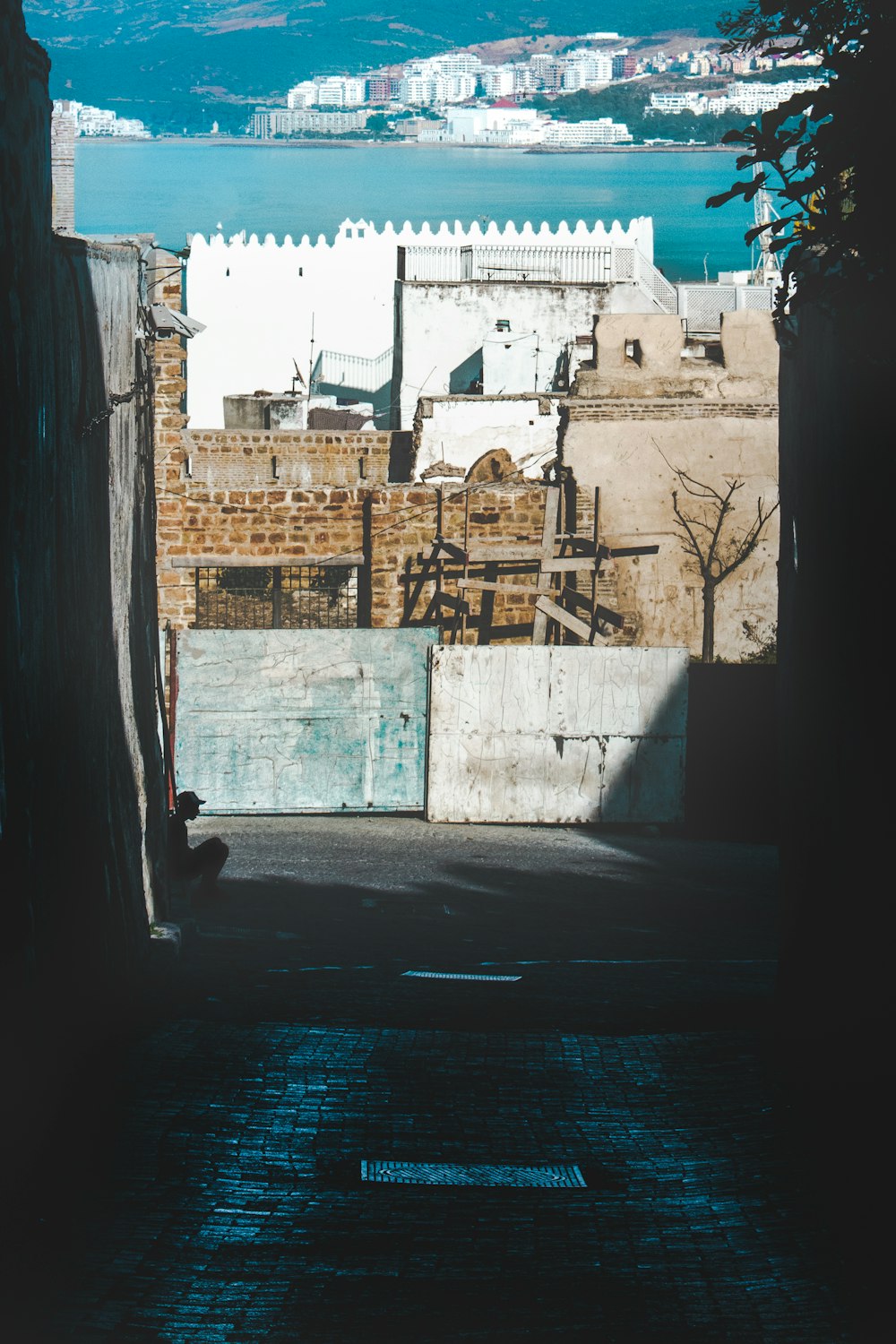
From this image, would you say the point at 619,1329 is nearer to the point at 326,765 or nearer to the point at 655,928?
the point at 655,928

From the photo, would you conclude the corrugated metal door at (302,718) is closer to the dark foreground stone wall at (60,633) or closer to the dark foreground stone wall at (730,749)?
the dark foreground stone wall at (730,749)

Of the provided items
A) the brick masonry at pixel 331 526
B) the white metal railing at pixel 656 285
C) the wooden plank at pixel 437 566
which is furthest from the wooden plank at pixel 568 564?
the white metal railing at pixel 656 285

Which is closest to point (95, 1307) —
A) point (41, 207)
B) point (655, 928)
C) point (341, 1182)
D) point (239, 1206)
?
point (239, 1206)

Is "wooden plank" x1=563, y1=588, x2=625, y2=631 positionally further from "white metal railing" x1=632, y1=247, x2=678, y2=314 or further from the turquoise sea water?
the turquoise sea water

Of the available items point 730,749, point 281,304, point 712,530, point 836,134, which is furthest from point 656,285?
point 836,134

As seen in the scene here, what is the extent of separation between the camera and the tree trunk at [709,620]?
19969mm

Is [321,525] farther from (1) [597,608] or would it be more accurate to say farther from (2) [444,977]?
(2) [444,977]

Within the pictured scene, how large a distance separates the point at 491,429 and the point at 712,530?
4.15 metres

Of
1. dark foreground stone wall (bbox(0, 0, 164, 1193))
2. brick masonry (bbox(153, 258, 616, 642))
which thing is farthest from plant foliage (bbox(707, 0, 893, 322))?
brick masonry (bbox(153, 258, 616, 642))

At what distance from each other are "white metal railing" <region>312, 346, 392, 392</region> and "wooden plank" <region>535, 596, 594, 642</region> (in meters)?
19.9

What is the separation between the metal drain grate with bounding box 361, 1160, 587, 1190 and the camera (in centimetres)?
602

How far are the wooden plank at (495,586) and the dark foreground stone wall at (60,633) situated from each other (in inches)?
333

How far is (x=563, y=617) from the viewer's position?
18516 millimetres

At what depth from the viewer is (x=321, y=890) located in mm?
13305
